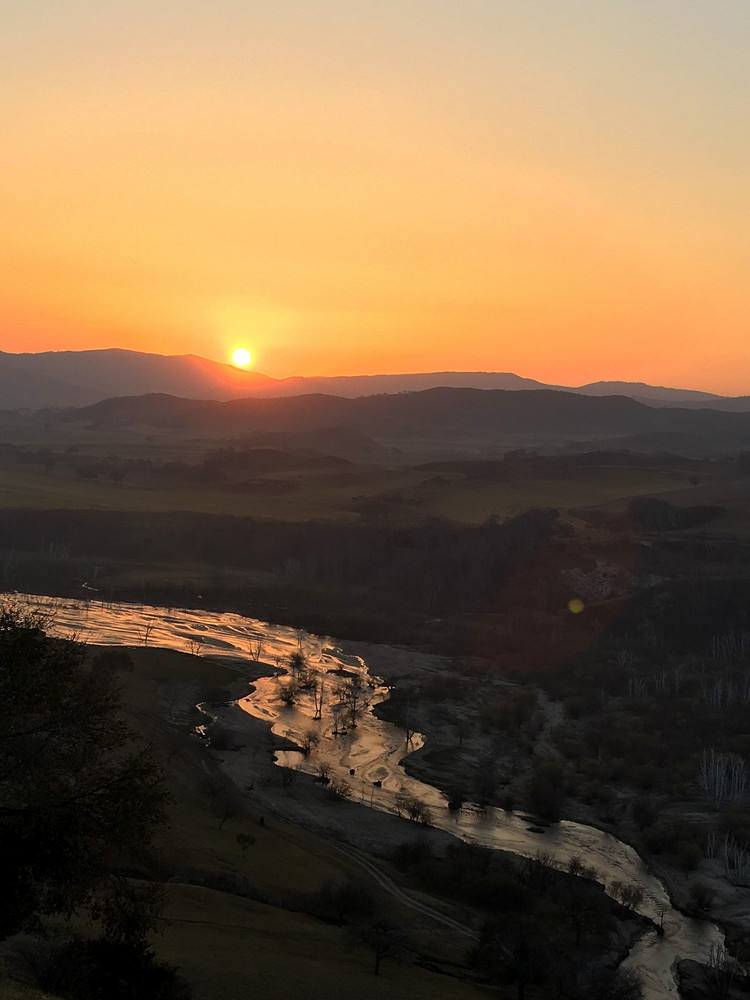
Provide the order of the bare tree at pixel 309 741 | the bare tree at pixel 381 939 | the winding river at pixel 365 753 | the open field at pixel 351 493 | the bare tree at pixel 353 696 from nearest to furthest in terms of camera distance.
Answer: the bare tree at pixel 381 939, the winding river at pixel 365 753, the bare tree at pixel 309 741, the bare tree at pixel 353 696, the open field at pixel 351 493

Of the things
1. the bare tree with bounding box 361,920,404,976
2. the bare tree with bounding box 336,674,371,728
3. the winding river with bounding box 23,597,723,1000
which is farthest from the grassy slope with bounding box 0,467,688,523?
the bare tree with bounding box 361,920,404,976

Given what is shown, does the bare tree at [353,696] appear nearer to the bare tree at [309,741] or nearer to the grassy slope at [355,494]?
the bare tree at [309,741]

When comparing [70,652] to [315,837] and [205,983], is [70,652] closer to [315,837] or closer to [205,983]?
[205,983]

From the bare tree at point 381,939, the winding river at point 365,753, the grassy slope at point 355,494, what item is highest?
the grassy slope at point 355,494

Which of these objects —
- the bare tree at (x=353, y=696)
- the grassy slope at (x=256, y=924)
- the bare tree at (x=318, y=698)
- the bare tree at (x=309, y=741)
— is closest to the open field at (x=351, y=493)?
the bare tree at (x=353, y=696)

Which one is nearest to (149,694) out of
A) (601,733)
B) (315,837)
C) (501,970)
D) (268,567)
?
(315,837)

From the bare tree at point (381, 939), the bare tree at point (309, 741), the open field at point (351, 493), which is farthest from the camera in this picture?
the open field at point (351, 493)

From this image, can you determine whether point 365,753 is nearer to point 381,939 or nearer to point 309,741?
point 309,741

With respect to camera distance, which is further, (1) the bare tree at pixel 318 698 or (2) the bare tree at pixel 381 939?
(1) the bare tree at pixel 318 698
